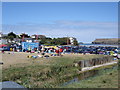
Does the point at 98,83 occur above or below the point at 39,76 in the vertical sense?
below

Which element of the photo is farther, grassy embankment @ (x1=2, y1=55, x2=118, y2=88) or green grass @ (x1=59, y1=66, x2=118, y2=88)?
grassy embankment @ (x1=2, y1=55, x2=118, y2=88)

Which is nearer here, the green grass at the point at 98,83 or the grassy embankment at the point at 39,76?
the green grass at the point at 98,83

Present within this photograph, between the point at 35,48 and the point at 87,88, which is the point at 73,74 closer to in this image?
the point at 87,88

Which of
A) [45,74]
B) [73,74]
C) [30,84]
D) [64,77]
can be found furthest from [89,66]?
[30,84]

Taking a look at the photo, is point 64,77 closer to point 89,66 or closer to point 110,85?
point 110,85

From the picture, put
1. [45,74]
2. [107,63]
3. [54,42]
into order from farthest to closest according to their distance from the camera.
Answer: [54,42] → [107,63] → [45,74]

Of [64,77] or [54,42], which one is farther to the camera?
[54,42]

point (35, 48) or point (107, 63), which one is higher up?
point (35, 48)

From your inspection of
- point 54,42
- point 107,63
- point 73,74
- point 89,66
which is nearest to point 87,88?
point 73,74

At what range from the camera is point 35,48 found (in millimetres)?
40438

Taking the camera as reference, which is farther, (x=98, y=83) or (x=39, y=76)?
(x=39, y=76)

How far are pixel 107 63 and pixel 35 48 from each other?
16.7 metres

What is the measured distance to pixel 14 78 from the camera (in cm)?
1510

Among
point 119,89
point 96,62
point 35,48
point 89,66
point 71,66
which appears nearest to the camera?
point 119,89
